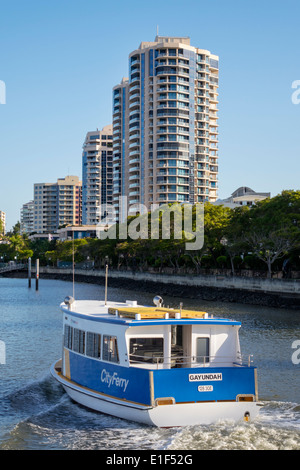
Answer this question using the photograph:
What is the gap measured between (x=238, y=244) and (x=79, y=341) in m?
46.6

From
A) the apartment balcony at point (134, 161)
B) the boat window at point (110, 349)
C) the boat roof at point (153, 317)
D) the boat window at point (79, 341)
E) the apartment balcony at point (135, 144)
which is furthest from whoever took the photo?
the apartment balcony at point (135, 144)

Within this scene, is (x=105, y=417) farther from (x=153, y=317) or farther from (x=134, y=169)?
(x=134, y=169)

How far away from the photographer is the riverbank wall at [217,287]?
180ft

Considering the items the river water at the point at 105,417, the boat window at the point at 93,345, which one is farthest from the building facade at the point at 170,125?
the boat window at the point at 93,345

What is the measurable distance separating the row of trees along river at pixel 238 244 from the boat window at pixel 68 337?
37804mm

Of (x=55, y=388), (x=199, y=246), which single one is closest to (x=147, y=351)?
(x=55, y=388)

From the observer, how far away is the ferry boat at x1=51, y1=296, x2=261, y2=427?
16188mm

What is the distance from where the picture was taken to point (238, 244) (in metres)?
64.8

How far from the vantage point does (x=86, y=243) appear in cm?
13750

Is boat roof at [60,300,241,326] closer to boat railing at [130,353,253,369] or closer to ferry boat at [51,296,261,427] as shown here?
ferry boat at [51,296,261,427]

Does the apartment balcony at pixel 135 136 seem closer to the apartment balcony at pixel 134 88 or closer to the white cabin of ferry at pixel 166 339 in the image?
the apartment balcony at pixel 134 88

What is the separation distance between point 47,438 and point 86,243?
121m

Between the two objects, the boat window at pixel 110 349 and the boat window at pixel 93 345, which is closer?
the boat window at pixel 110 349
